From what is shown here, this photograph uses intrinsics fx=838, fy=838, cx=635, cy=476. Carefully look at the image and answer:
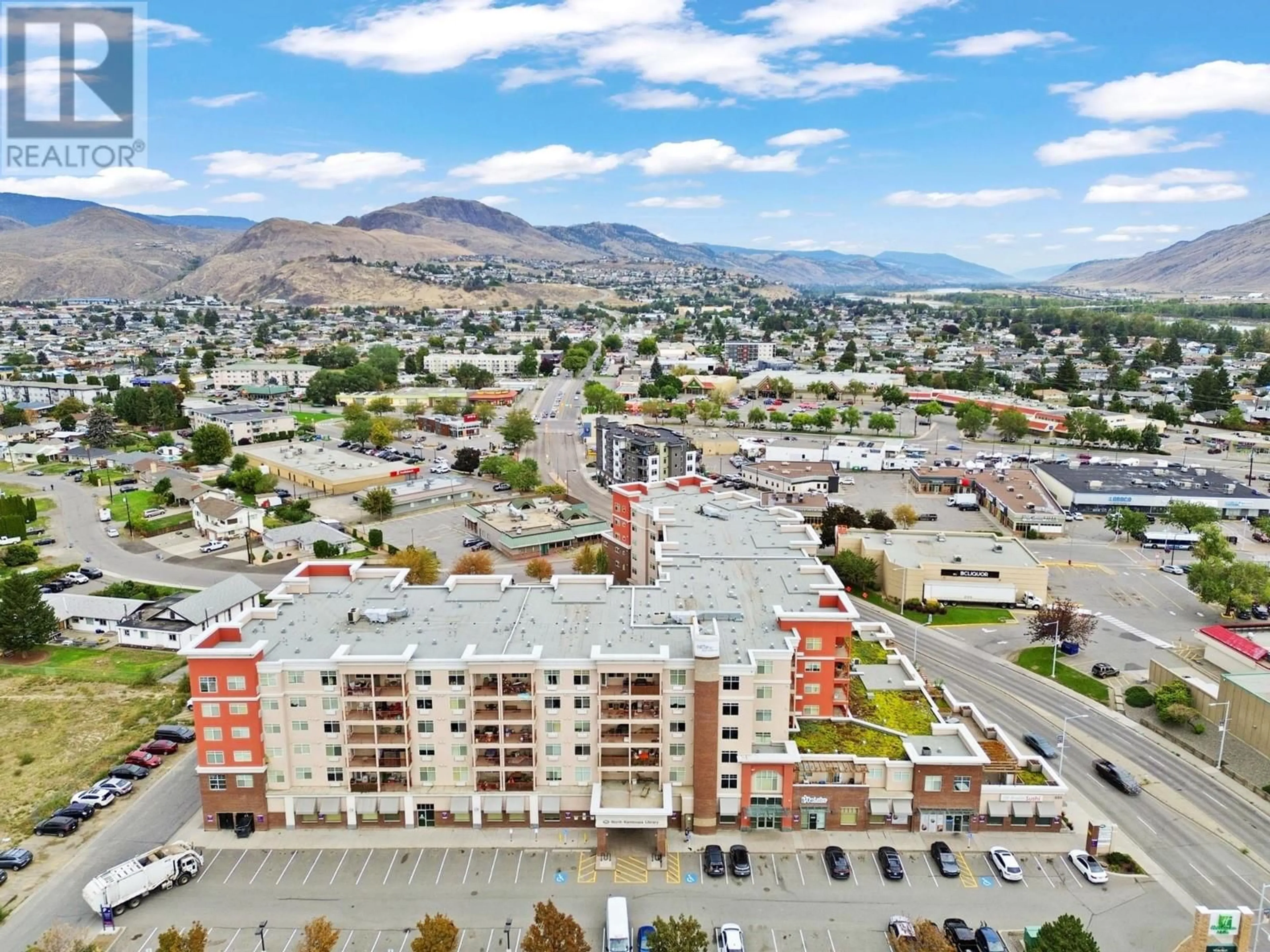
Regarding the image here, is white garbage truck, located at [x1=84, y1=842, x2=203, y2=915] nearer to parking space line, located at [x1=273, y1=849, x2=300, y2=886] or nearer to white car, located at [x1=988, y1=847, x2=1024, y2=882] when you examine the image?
parking space line, located at [x1=273, y1=849, x2=300, y2=886]

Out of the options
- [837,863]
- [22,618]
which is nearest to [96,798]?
[22,618]

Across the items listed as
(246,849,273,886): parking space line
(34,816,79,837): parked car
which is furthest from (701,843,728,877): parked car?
(34,816,79,837): parked car

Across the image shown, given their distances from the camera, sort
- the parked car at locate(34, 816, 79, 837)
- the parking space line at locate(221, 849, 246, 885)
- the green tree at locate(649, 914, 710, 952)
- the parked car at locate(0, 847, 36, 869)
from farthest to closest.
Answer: the parked car at locate(34, 816, 79, 837), the parked car at locate(0, 847, 36, 869), the parking space line at locate(221, 849, 246, 885), the green tree at locate(649, 914, 710, 952)

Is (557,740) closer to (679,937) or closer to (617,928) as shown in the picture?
(617,928)

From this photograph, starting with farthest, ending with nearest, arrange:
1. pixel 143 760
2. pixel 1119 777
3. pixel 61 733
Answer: pixel 61 733, pixel 143 760, pixel 1119 777

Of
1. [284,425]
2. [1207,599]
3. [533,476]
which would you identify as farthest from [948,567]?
[284,425]

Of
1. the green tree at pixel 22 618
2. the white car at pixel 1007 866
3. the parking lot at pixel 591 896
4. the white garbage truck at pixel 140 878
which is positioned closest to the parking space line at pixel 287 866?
the parking lot at pixel 591 896

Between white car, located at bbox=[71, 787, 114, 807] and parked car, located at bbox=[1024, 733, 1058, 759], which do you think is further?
parked car, located at bbox=[1024, 733, 1058, 759]
